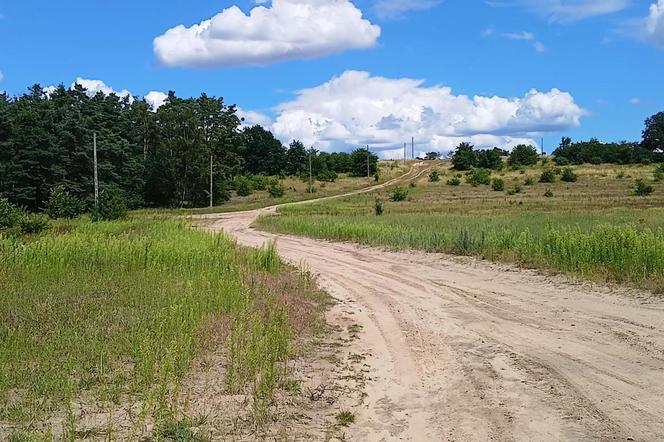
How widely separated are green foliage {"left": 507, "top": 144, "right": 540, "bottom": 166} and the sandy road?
97.4 meters

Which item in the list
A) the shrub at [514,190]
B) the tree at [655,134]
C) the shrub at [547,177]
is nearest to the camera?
the shrub at [514,190]

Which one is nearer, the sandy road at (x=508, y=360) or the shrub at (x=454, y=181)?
the sandy road at (x=508, y=360)

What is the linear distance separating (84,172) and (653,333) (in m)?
68.3

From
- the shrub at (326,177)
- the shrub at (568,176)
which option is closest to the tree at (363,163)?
the shrub at (326,177)

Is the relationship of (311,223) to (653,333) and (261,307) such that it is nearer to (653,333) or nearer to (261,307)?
(261,307)

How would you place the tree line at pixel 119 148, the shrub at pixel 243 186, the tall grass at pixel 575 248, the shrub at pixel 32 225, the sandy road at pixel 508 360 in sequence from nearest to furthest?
the sandy road at pixel 508 360, the tall grass at pixel 575 248, the shrub at pixel 32 225, the tree line at pixel 119 148, the shrub at pixel 243 186

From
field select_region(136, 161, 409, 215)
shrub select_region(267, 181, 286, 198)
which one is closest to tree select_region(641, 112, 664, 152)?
field select_region(136, 161, 409, 215)

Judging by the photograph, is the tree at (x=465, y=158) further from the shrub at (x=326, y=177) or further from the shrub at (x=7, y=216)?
the shrub at (x=7, y=216)

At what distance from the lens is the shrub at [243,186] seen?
86.5 m

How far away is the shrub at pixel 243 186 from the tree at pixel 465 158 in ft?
136

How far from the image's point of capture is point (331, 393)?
671 cm

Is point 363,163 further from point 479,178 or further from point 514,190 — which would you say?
point 514,190

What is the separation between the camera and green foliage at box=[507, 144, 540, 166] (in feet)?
350

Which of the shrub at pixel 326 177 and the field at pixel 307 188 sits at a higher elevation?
the shrub at pixel 326 177
